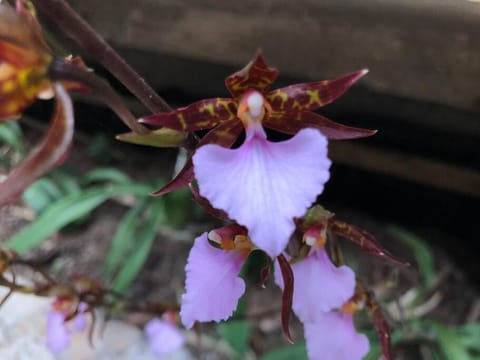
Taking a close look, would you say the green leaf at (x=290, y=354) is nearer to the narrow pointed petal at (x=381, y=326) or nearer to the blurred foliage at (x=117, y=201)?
the blurred foliage at (x=117, y=201)

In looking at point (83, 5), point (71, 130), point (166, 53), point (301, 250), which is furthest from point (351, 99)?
point (71, 130)

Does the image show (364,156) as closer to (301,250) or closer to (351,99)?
(351,99)

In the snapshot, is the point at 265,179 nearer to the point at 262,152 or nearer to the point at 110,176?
the point at 262,152

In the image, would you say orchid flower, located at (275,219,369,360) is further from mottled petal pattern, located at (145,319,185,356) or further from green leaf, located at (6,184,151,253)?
green leaf, located at (6,184,151,253)

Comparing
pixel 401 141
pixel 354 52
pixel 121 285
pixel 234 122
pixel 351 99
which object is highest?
pixel 234 122

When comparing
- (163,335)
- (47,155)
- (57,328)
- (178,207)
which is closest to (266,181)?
(47,155)

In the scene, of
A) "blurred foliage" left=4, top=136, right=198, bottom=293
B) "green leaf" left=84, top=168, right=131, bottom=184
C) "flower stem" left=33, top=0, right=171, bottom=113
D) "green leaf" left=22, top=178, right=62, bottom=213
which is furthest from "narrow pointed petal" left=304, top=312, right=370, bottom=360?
"green leaf" left=22, top=178, right=62, bottom=213
